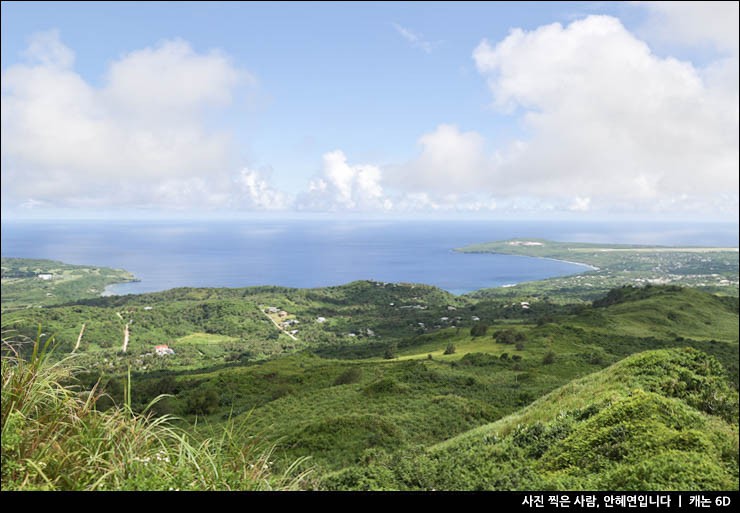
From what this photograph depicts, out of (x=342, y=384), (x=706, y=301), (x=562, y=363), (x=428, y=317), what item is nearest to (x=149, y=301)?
(x=428, y=317)

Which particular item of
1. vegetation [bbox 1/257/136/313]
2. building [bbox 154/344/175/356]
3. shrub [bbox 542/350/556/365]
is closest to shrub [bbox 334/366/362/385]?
shrub [bbox 542/350/556/365]

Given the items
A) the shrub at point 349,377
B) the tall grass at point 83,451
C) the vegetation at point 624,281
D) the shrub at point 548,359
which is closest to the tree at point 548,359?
the shrub at point 548,359

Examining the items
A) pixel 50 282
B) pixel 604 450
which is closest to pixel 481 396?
pixel 604 450

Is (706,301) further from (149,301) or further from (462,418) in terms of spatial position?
(149,301)

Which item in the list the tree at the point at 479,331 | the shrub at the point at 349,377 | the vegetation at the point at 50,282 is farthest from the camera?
the vegetation at the point at 50,282

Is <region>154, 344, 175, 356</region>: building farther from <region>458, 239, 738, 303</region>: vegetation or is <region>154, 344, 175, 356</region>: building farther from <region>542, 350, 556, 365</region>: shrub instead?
<region>458, 239, 738, 303</region>: vegetation

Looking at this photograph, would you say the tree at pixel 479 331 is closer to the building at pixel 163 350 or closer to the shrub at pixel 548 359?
the shrub at pixel 548 359

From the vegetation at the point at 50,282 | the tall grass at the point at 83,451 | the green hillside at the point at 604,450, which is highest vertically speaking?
the tall grass at the point at 83,451
